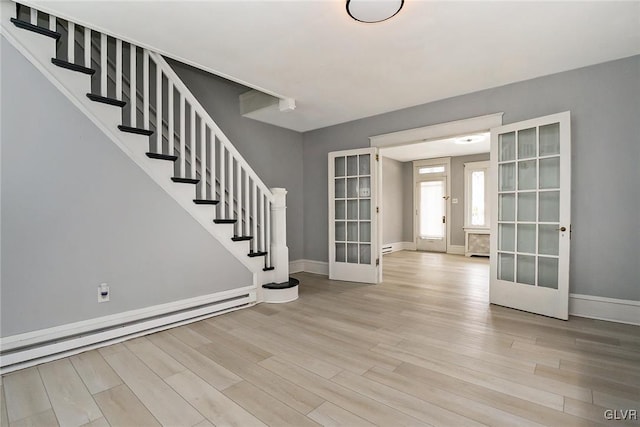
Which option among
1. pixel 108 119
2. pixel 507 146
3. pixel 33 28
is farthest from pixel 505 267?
pixel 33 28

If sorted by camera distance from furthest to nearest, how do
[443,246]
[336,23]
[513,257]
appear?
[443,246] → [513,257] → [336,23]

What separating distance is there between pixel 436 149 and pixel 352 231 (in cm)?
367

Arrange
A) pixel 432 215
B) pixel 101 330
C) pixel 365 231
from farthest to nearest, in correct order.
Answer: pixel 432 215 < pixel 365 231 < pixel 101 330

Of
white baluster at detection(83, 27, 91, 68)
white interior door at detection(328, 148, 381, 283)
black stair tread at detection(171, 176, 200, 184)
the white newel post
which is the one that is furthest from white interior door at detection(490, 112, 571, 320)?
white baluster at detection(83, 27, 91, 68)

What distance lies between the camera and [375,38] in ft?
7.97

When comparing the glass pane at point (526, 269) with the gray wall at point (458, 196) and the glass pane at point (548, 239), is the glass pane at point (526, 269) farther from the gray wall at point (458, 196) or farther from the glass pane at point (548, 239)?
the gray wall at point (458, 196)

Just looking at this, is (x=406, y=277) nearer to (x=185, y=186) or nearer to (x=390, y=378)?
(x=390, y=378)

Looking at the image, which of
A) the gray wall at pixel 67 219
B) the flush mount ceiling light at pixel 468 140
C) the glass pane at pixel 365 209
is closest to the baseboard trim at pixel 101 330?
the gray wall at pixel 67 219

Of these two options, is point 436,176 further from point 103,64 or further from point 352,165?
point 103,64

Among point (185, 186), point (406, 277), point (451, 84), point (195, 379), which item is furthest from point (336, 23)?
point (406, 277)

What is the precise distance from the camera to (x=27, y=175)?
212 cm

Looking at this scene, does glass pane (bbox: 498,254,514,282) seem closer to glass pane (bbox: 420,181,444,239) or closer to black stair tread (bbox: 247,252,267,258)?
black stair tread (bbox: 247,252,267,258)

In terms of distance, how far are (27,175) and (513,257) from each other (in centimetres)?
454

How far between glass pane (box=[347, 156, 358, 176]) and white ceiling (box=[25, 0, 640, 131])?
1295 mm
